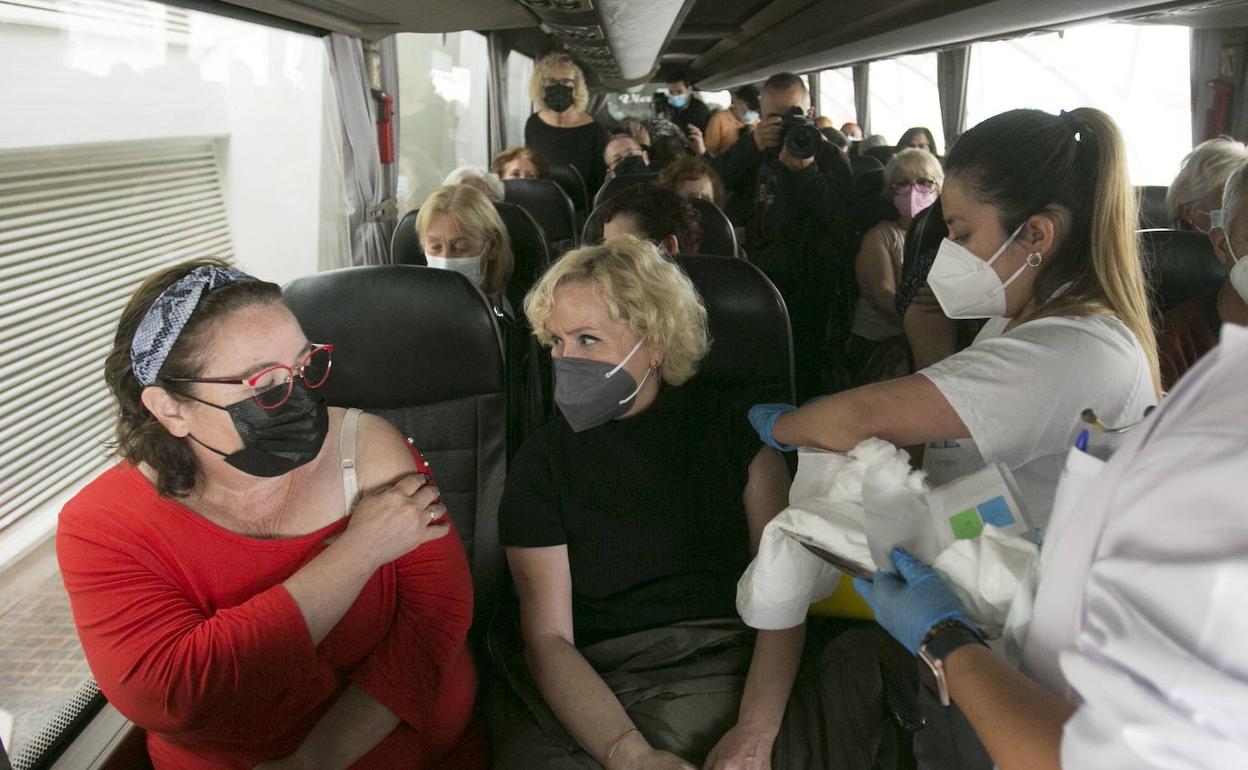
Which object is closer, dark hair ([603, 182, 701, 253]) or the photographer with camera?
dark hair ([603, 182, 701, 253])

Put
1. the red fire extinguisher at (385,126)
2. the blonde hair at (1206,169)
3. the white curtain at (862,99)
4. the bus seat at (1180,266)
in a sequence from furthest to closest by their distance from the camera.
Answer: the white curtain at (862,99)
the red fire extinguisher at (385,126)
the blonde hair at (1206,169)
the bus seat at (1180,266)

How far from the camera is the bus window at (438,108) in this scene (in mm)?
6613

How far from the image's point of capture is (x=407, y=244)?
3643 millimetres

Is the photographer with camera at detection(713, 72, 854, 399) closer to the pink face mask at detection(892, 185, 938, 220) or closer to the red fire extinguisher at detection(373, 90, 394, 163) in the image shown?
the pink face mask at detection(892, 185, 938, 220)

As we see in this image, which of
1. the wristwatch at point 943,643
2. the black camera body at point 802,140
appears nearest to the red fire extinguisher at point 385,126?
the black camera body at point 802,140

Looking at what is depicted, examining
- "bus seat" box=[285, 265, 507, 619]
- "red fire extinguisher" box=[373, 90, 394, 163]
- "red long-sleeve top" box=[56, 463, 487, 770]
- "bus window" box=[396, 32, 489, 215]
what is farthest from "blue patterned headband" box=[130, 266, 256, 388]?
"bus window" box=[396, 32, 489, 215]

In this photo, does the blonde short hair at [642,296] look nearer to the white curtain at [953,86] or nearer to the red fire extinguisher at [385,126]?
the red fire extinguisher at [385,126]

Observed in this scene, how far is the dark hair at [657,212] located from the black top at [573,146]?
11.1 feet

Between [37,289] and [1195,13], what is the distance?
14.9 ft

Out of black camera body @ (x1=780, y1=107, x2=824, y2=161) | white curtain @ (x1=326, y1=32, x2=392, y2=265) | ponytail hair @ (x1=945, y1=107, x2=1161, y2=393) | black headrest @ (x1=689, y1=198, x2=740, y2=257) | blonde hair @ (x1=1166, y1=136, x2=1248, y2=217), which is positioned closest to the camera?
ponytail hair @ (x1=945, y1=107, x2=1161, y2=393)

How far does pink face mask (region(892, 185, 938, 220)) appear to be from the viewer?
13.4 ft

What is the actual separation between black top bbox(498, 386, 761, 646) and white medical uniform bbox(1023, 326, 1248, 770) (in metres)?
1.14

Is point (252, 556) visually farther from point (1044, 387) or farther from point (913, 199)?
point (913, 199)

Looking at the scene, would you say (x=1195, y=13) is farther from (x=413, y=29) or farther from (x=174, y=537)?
(x=174, y=537)
